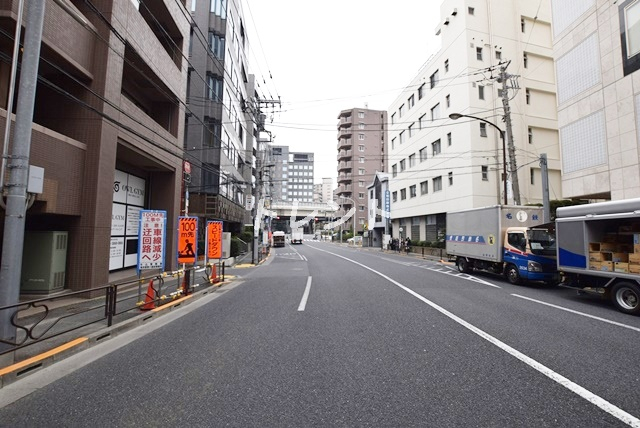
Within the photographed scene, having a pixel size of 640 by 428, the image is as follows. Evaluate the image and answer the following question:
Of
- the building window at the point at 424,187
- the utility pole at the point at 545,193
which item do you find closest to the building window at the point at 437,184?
the building window at the point at 424,187

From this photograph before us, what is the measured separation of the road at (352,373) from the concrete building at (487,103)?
20.5m

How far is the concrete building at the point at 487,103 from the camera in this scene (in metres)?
26.1

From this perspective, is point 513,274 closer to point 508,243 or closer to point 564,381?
point 508,243

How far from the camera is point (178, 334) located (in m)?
6.07

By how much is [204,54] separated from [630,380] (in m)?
28.4

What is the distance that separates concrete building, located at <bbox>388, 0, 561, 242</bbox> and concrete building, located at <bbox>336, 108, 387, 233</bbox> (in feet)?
129

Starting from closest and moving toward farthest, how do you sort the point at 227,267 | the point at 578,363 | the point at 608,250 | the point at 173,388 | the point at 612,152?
the point at 173,388 → the point at 578,363 → the point at 608,250 → the point at 612,152 → the point at 227,267

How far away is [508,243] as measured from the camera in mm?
13055

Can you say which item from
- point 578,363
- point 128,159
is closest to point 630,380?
point 578,363

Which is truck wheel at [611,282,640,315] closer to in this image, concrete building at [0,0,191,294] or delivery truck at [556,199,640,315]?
delivery truck at [556,199,640,315]

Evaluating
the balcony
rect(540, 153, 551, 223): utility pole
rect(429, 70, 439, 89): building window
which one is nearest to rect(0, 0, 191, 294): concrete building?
rect(540, 153, 551, 223): utility pole

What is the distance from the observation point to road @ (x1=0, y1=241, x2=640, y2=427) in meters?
3.19

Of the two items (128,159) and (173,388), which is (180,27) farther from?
(173,388)

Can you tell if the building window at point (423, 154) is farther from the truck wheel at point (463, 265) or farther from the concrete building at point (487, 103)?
the truck wheel at point (463, 265)
